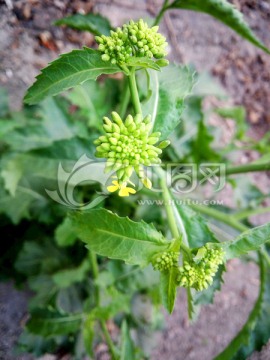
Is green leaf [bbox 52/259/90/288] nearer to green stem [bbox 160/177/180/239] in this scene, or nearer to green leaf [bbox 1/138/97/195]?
green leaf [bbox 1/138/97/195]

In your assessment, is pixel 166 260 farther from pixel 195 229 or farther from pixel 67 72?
pixel 67 72

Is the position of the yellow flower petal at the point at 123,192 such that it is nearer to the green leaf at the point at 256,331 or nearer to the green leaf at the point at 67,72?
the green leaf at the point at 67,72

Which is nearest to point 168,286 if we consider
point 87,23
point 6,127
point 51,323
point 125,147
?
point 125,147

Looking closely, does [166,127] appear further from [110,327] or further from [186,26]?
[186,26]

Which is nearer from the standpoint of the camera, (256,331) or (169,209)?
(169,209)

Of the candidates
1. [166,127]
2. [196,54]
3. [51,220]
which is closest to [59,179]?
[51,220]

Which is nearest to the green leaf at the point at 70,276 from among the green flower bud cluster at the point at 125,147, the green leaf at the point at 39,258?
the green leaf at the point at 39,258

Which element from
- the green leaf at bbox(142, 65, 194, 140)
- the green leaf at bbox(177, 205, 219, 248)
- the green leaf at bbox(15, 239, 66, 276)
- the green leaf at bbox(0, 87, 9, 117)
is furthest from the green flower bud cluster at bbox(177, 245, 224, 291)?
the green leaf at bbox(0, 87, 9, 117)
